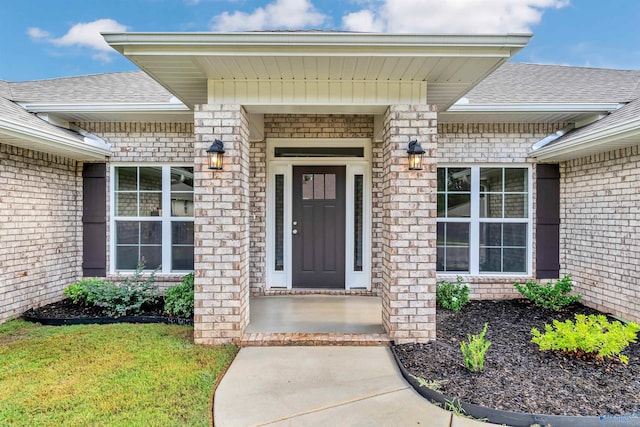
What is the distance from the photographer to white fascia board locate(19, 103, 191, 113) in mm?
4645

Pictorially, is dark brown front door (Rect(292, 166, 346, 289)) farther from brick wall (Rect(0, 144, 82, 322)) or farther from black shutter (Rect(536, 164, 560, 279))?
brick wall (Rect(0, 144, 82, 322))

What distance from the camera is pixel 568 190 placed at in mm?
5012

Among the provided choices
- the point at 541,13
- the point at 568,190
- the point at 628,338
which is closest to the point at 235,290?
the point at 628,338

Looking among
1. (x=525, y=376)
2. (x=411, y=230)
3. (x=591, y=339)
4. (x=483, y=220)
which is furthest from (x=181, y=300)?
(x=483, y=220)

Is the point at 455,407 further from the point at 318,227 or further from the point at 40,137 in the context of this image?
the point at 40,137

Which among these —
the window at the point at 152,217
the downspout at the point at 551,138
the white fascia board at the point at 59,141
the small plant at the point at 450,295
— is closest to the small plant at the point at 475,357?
the small plant at the point at 450,295

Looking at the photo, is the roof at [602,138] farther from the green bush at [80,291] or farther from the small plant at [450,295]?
the green bush at [80,291]

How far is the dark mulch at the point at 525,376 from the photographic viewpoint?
2350mm

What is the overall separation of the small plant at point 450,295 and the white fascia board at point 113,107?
166 inches

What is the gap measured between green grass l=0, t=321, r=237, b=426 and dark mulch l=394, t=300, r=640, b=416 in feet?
5.74

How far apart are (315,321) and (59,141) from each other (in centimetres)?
375

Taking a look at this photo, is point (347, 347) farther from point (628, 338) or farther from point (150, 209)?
point (150, 209)

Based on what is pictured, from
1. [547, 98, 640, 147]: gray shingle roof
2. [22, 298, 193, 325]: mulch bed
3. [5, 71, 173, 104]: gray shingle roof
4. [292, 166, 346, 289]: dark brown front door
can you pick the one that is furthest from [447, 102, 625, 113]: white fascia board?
[22, 298, 193, 325]: mulch bed

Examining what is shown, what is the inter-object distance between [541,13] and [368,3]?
517 cm
